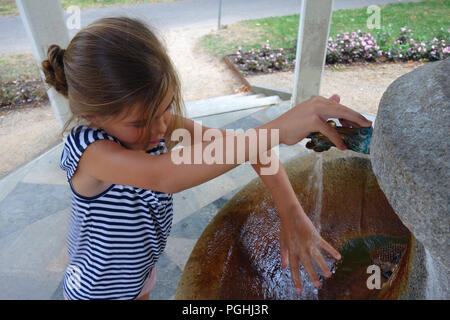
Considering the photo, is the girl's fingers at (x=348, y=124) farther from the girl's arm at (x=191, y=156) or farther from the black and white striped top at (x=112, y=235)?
the black and white striped top at (x=112, y=235)

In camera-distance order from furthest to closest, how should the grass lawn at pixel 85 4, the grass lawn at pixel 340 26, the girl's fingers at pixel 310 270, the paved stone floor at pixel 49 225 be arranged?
1. the grass lawn at pixel 85 4
2. the grass lawn at pixel 340 26
3. the paved stone floor at pixel 49 225
4. the girl's fingers at pixel 310 270

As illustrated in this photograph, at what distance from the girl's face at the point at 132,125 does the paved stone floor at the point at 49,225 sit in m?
1.05

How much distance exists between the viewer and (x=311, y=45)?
11.2 feet

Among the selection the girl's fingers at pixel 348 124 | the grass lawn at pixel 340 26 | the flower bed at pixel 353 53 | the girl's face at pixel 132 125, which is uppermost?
the girl's fingers at pixel 348 124

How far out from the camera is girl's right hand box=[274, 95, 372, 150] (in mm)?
885

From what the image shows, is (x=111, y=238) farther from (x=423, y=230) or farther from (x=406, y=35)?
(x=406, y=35)

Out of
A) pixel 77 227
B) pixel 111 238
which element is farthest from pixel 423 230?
pixel 77 227

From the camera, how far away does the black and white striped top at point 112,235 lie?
1220 mm

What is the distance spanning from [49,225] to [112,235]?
1.40 metres

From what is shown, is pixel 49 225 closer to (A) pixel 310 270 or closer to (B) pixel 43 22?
(B) pixel 43 22

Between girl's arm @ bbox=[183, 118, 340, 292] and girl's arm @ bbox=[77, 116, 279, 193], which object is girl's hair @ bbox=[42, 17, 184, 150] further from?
girl's arm @ bbox=[183, 118, 340, 292]

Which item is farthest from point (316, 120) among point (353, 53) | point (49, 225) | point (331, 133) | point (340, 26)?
point (340, 26)

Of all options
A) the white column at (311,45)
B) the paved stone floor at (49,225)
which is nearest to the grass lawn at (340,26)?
the white column at (311,45)

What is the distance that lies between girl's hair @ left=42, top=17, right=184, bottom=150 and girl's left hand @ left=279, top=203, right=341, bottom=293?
56cm
